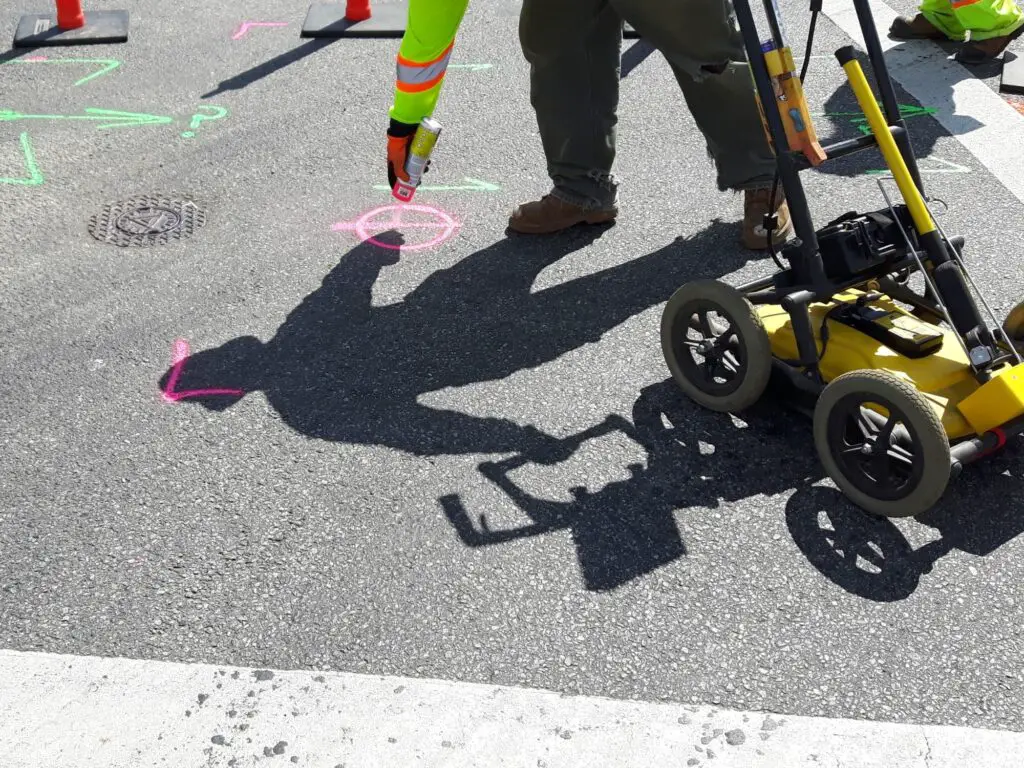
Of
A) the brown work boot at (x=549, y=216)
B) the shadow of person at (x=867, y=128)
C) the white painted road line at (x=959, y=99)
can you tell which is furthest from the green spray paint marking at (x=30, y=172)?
the white painted road line at (x=959, y=99)

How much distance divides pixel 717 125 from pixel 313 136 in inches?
86.5

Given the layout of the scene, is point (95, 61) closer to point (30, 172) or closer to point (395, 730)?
point (30, 172)

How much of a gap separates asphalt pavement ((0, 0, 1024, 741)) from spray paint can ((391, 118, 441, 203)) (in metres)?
0.36

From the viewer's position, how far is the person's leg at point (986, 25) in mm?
5914

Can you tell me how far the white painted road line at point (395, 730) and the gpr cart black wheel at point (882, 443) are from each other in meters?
0.64

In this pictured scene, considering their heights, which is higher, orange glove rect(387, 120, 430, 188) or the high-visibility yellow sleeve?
the high-visibility yellow sleeve

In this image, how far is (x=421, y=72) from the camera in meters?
4.01

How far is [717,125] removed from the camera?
169 inches

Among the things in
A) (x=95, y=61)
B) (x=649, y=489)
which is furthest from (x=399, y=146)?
(x=95, y=61)

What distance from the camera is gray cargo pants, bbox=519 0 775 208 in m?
4.06

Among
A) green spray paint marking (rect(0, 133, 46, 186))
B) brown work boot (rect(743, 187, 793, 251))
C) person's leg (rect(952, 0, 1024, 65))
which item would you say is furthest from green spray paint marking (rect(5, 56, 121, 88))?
person's leg (rect(952, 0, 1024, 65))

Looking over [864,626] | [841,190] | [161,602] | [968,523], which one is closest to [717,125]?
[841,190]

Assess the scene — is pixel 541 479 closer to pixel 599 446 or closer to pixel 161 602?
pixel 599 446

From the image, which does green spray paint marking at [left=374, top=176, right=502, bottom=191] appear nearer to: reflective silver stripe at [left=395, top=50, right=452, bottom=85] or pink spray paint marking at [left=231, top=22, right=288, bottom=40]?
reflective silver stripe at [left=395, top=50, right=452, bottom=85]
